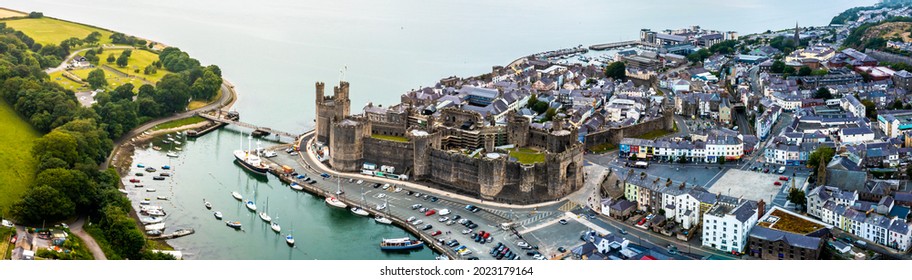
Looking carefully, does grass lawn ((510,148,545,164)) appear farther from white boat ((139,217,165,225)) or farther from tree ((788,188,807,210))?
white boat ((139,217,165,225))

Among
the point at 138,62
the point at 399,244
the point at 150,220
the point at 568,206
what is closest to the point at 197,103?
the point at 138,62

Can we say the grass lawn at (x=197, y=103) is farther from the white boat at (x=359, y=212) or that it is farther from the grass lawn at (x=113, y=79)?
the white boat at (x=359, y=212)

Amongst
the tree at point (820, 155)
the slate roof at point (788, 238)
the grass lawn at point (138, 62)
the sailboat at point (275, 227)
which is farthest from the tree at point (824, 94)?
the grass lawn at point (138, 62)

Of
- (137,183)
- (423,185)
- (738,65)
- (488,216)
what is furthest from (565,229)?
(738,65)

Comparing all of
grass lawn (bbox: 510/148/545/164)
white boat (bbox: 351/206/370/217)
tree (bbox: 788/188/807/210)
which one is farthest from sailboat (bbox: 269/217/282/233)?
tree (bbox: 788/188/807/210)

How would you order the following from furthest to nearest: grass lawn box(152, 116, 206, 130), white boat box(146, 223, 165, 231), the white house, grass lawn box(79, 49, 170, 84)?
grass lawn box(79, 49, 170, 84), grass lawn box(152, 116, 206, 130), white boat box(146, 223, 165, 231), the white house

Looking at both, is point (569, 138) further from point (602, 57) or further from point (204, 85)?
point (602, 57)

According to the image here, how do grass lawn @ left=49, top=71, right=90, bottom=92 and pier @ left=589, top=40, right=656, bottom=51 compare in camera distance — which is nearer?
grass lawn @ left=49, top=71, right=90, bottom=92
